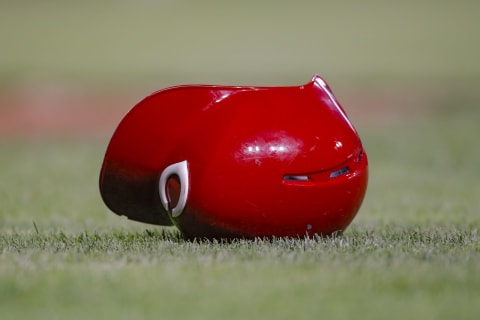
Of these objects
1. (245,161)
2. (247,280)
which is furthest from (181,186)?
(247,280)

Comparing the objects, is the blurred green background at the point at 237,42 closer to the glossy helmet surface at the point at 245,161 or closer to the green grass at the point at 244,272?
the green grass at the point at 244,272

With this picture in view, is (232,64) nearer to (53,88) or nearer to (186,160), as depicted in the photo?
(53,88)

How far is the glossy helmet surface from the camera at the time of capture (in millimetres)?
4238

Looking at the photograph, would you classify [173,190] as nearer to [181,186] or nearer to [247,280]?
[181,186]

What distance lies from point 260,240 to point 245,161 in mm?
425

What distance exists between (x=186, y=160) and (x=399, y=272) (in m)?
1.32

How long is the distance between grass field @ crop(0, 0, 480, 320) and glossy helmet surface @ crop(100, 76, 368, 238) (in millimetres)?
145

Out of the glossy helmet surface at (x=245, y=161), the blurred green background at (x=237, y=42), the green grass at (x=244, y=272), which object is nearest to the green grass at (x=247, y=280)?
the green grass at (x=244, y=272)

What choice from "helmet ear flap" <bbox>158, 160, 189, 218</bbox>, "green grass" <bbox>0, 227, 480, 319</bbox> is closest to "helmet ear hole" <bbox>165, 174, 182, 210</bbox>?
"helmet ear flap" <bbox>158, 160, 189, 218</bbox>

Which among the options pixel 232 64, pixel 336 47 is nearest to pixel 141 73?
pixel 232 64

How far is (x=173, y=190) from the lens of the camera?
4363 millimetres

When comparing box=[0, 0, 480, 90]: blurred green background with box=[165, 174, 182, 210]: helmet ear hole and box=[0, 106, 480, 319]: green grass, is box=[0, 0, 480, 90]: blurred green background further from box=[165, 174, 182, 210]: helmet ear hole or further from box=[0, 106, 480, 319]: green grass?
box=[165, 174, 182, 210]: helmet ear hole

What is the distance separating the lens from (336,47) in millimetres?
24438

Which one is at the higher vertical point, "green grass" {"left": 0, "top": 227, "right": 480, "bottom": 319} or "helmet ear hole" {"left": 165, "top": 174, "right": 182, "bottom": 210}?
"helmet ear hole" {"left": 165, "top": 174, "right": 182, "bottom": 210}
